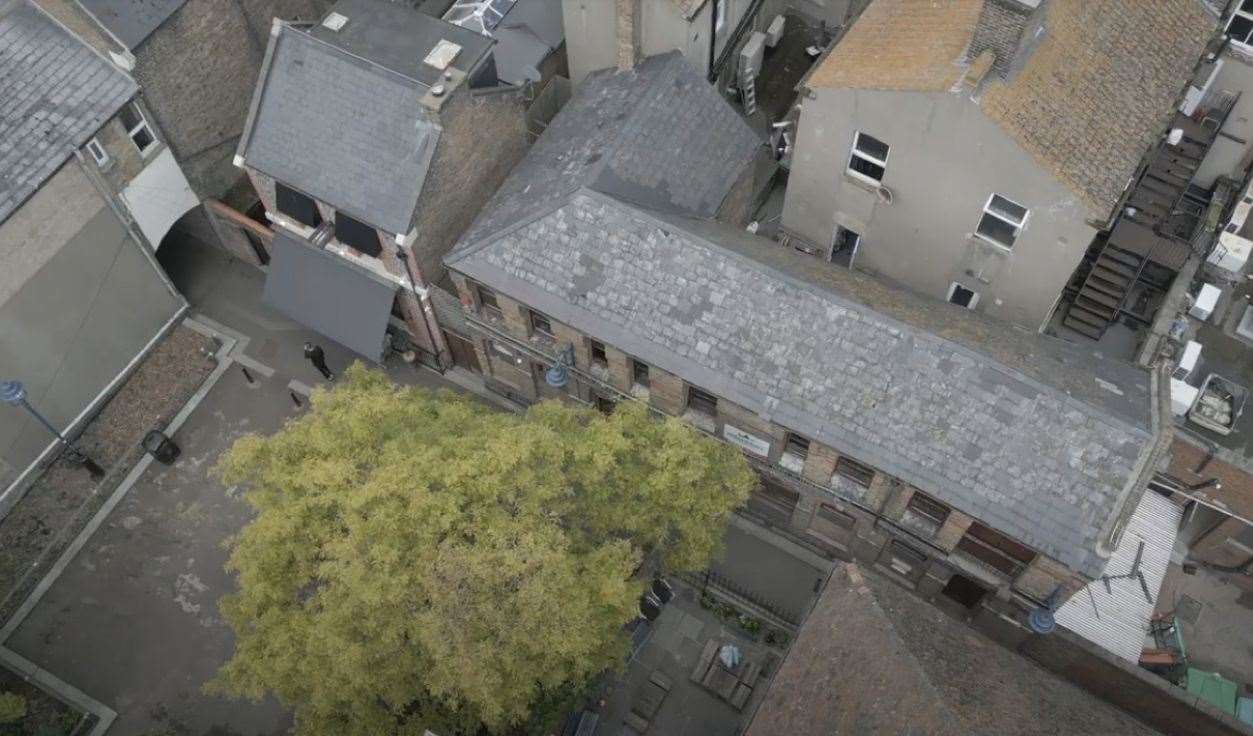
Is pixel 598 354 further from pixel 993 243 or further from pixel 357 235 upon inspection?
pixel 993 243

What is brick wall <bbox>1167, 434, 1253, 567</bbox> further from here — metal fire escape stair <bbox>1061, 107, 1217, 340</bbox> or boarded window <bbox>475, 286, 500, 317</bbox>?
boarded window <bbox>475, 286, 500, 317</bbox>

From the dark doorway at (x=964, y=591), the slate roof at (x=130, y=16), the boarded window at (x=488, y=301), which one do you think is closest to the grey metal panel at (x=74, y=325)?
the slate roof at (x=130, y=16)

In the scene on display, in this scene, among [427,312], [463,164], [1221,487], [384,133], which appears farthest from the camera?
[427,312]

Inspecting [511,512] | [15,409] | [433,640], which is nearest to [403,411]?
[511,512]

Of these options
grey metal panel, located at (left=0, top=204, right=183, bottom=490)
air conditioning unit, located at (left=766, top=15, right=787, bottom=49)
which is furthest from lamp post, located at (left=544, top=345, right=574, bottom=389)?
air conditioning unit, located at (left=766, top=15, right=787, bottom=49)

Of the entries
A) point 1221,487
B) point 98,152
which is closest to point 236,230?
point 98,152
